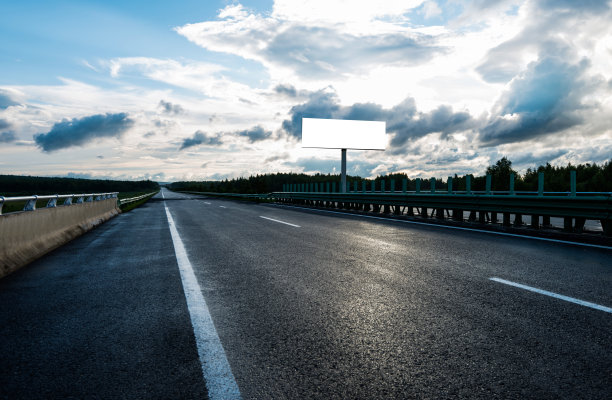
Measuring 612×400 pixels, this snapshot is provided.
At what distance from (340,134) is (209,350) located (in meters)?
37.9

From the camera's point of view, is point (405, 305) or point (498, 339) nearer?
point (498, 339)

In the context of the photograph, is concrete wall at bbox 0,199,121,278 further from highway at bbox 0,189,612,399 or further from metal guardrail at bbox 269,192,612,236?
metal guardrail at bbox 269,192,612,236

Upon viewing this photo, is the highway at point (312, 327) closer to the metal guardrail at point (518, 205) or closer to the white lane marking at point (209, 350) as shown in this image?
the white lane marking at point (209, 350)

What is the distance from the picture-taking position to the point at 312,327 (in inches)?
140

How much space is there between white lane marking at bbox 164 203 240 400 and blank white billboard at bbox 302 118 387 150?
3563 cm

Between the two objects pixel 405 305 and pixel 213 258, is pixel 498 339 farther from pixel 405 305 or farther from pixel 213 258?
pixel 213 258

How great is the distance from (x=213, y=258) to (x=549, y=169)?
124 m

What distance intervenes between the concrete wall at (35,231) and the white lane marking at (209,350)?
344cm

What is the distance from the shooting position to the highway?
8.39ft

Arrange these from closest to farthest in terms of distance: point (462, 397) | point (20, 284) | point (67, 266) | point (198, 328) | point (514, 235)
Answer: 1. point (462, 397)
2. point (198, 328)
3. point (20, 284)
4. point (67, 266)
5. point (514, 235)

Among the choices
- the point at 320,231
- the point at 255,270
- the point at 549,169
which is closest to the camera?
the point at 255,270

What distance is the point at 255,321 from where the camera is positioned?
374cm

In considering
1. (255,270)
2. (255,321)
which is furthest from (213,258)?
(255,321)

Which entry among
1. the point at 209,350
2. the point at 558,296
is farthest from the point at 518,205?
the point at 209,350
